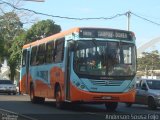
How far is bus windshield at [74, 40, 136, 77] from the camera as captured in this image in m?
20.8

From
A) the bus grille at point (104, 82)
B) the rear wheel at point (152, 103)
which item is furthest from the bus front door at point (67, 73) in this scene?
the rear wheel at point (152, 103)

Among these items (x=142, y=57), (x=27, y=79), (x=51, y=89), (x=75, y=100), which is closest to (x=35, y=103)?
(x=27, y=79)

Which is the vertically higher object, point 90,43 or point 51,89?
point 90,43

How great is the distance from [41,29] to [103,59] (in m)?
44.5

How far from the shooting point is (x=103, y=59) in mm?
20844

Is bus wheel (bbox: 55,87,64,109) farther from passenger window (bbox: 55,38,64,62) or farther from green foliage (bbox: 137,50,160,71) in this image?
green foliage (bbox: 137,50,160,71)

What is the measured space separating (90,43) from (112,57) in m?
1.10

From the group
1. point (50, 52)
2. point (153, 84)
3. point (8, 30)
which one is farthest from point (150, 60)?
point (50, 52)

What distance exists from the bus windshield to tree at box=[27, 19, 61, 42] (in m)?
43.7

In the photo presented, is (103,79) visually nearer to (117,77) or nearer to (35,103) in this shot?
(117,77)

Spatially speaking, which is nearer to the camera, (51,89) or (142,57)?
(51,89)

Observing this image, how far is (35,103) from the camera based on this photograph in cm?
2877

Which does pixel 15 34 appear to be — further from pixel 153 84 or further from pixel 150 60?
pixel 153 84

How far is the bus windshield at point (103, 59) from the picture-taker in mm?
20750
